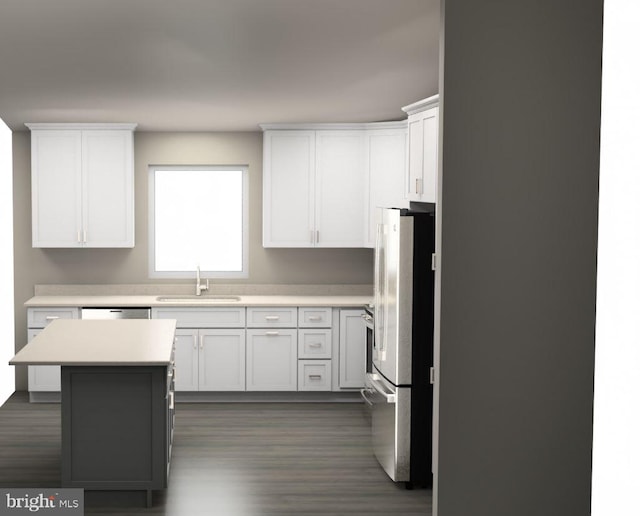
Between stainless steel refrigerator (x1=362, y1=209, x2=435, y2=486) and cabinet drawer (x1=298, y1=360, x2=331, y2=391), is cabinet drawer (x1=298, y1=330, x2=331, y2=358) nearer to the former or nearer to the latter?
cabinet drawer (x1=298, y1=360, x2=331, y2=391)

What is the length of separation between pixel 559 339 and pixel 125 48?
2886mm

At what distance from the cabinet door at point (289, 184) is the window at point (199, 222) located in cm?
50

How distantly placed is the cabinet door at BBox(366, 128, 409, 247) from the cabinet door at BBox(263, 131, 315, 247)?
52 cm

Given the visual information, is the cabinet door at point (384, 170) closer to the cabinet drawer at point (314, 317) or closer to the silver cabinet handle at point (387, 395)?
the cabinet drawer at point (314, 317)

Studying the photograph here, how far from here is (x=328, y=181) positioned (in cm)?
740

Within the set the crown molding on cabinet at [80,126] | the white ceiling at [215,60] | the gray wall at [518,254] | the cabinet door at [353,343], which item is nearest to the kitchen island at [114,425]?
the white ceiling at [215,60]

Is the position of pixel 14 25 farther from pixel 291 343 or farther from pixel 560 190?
pixel 291 343

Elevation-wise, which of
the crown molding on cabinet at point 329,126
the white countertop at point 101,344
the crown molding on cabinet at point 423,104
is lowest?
the white countertop at point 101,344

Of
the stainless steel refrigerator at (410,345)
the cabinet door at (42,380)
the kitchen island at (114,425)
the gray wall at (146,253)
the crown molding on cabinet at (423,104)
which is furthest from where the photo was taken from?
the gray wall at (146,253)

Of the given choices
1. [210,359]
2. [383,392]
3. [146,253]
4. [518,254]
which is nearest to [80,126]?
[146,253]

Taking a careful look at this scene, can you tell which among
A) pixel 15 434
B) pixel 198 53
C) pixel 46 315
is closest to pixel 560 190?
pixel 198 53

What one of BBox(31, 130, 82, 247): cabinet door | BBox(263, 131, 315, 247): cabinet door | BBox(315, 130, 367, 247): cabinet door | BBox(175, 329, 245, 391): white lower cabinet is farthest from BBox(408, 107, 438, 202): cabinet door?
BBox(31, 130, 82, 247): cabinet door

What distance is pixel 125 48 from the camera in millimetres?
4613

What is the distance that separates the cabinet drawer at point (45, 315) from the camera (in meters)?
7.17
